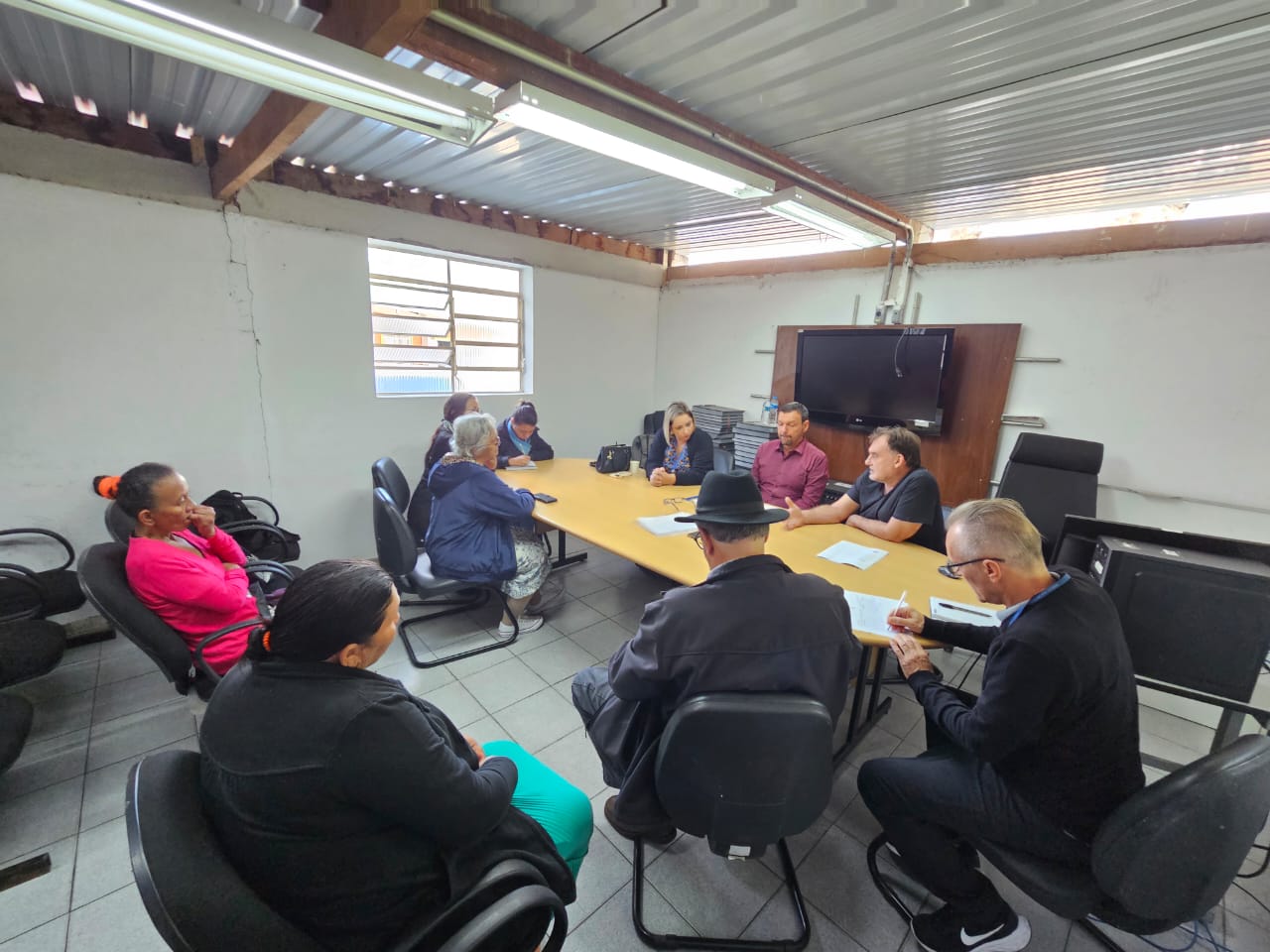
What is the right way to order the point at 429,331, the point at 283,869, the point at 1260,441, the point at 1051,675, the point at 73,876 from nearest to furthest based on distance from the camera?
the point at 283,869, the point at 1051,675, the point at 73,876, the point at 1260,441, the point at 429,331

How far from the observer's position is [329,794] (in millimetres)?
808

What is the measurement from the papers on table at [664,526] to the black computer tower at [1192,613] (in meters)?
1.55

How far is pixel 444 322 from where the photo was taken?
4.09 meters

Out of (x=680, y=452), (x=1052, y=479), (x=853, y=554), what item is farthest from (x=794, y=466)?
(x=1052, y=479)

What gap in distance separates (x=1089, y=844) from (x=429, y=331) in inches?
174

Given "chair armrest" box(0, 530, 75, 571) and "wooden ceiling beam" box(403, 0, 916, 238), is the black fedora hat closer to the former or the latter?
"wooden ceiling beam" box(403, 0, 916, 238)

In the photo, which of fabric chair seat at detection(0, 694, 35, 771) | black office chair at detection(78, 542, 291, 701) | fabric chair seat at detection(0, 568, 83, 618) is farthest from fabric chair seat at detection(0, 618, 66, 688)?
black office chair at detection(78, 542, 291, 701)

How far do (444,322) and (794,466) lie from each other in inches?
115

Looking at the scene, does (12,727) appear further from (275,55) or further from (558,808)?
(275,55)

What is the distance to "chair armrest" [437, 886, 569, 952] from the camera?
2.80 ft

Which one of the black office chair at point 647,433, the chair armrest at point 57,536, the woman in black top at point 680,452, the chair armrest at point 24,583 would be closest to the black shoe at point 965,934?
the woman in black top at point 680,452

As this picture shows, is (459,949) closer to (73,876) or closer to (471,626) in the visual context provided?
(73,876)

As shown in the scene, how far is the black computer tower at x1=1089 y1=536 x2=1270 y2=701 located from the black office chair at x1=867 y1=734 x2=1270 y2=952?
0.49m

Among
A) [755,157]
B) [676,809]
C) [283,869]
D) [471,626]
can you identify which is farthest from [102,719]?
[755,157]
